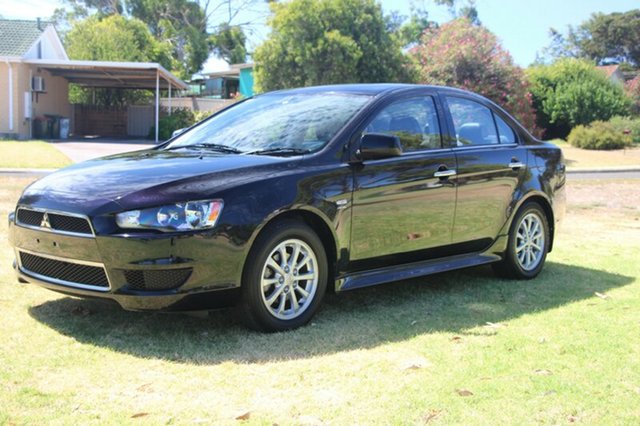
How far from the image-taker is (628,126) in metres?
34.5

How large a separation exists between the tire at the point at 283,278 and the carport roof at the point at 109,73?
79.8 ft

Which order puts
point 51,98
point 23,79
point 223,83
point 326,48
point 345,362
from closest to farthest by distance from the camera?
point 345,362, point 326,48, point 23,79, point 51,98, point 223,83

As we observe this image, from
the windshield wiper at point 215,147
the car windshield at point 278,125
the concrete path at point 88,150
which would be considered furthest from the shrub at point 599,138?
the windshield wiper at point 215,147

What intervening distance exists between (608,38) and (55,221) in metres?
80.0

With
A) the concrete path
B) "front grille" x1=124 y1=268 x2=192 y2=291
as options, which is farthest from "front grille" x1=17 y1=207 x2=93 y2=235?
the concrete path

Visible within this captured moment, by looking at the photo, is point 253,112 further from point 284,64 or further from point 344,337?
point 284,64

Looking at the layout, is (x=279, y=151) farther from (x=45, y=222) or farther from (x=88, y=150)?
(x=88, y=150)

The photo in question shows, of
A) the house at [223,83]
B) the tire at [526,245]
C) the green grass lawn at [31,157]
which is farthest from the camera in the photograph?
the house at [223,83]

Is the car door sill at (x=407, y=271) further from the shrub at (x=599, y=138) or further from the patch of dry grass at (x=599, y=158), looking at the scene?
the shrub at (x=599, y=138)

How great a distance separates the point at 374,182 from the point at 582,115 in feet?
105

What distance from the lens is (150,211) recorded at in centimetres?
443

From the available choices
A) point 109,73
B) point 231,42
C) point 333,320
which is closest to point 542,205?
point 333,320

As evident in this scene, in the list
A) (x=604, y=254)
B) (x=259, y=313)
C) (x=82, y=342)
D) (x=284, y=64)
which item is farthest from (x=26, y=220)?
(x=284, y=64)

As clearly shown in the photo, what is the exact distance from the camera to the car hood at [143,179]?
4.49 m
